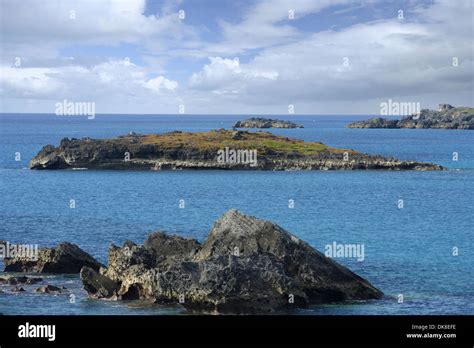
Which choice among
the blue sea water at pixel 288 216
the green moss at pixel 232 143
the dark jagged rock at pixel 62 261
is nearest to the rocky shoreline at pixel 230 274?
the blue sea water at pixel 288 216

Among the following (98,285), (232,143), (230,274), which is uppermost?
(232,143)

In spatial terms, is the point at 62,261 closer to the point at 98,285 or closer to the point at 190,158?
the point at 98,285

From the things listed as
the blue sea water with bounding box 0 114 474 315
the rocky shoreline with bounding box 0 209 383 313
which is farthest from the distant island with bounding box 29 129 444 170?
the rocky shoreline with bounding box 0 209 383 313

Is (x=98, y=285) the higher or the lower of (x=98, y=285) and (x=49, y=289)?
the higher

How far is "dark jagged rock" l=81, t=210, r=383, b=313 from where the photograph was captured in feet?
132

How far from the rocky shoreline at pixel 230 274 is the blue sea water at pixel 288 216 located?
1.30 meters

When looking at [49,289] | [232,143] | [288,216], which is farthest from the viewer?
[232,143]

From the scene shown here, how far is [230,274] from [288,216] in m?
56.2

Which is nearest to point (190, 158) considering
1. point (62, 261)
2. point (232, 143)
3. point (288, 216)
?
point (232, 143)

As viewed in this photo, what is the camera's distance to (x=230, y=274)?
132ft
